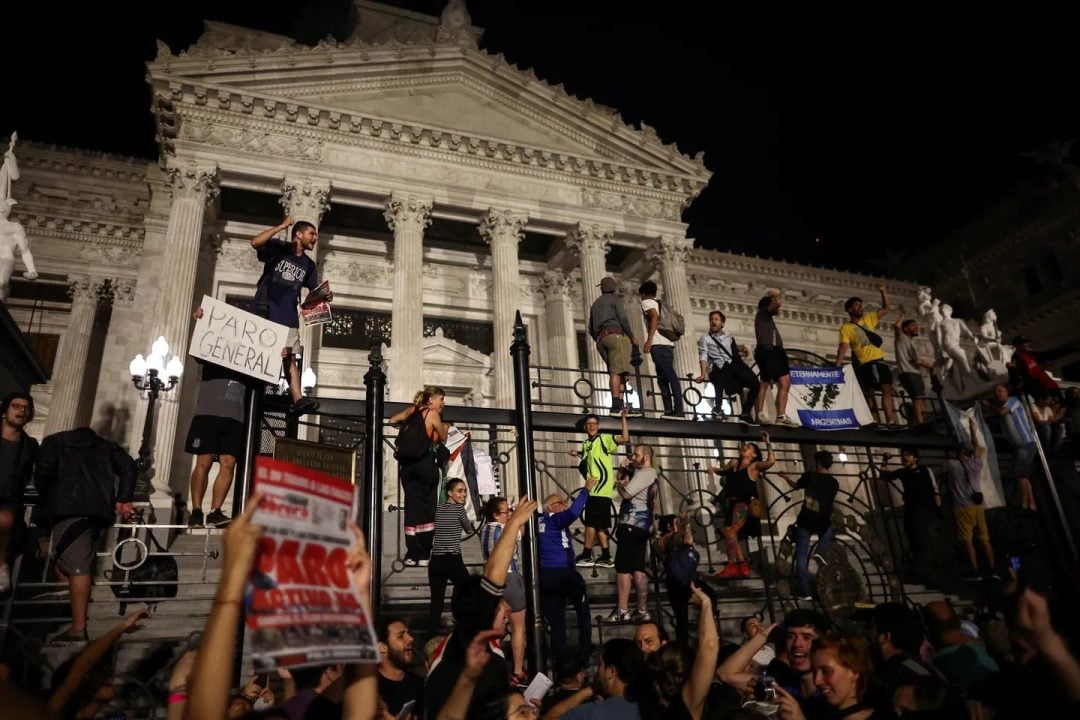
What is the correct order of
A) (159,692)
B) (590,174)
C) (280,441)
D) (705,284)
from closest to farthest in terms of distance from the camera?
(280,441) < (159,692) < (590,174) < (705,284)

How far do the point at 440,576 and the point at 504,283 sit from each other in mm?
13409

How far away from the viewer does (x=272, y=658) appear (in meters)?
1.60

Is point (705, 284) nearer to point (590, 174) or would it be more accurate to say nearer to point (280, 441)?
point (590, 174)

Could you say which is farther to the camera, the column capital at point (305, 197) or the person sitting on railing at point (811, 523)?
the column capital at point (305, 197)

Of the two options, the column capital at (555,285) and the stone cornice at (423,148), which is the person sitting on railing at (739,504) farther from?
the column capital at (555,285)

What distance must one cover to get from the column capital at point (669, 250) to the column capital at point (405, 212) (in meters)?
7.65

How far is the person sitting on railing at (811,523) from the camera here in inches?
321

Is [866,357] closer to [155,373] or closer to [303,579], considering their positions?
[303,579]

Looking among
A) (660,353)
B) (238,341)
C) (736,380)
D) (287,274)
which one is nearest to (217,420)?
(287,274)

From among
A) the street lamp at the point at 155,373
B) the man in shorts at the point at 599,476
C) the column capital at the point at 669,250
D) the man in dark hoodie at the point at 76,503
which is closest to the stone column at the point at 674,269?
the column capital at the point at 669,250

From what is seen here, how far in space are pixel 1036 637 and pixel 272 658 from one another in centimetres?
288

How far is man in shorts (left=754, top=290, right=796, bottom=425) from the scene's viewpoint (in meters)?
9.41

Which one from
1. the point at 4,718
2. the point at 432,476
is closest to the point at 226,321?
the point at 432,476

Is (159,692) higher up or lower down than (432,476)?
lower down
